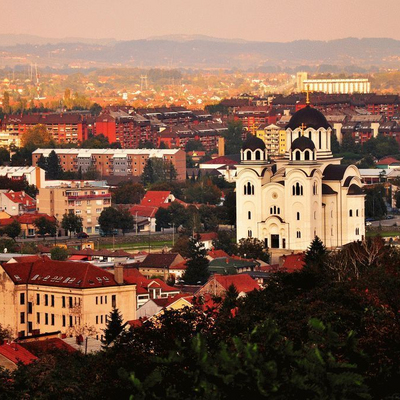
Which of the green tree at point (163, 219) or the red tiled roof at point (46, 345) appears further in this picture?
the green tree at point (163, 219)

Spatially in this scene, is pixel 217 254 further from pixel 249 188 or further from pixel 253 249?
pixel 249 188

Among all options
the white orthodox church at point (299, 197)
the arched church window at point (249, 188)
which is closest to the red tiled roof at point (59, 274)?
the white orthodox church at point (299, 197)

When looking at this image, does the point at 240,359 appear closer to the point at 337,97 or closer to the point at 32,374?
the point at 32,374

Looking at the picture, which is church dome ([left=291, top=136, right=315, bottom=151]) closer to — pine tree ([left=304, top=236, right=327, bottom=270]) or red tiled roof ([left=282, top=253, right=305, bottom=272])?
red tiled roof ([left=282, top=253, right=305, bottom=272])

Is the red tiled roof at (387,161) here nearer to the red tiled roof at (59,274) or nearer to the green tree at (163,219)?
the green tree at (163,219)

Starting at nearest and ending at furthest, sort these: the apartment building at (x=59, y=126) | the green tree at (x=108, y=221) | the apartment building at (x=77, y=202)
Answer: the green tree at (x=108, y=221) → the apartment building at (x=77, y=202) → the apartment building at (x=59, y=126)

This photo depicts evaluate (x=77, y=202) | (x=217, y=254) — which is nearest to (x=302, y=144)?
(x=217, y=254)

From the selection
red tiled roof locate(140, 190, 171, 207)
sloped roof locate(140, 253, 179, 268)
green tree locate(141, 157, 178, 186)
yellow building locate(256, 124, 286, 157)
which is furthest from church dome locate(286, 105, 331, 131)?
yellow building locate(256, 124, 286, 157)
